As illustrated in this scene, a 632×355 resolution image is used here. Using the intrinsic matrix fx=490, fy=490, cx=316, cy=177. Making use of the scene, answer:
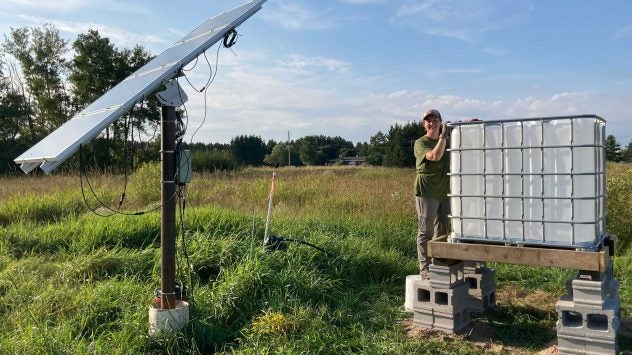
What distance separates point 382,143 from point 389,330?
179 feet

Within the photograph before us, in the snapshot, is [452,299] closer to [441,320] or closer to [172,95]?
[441,320]

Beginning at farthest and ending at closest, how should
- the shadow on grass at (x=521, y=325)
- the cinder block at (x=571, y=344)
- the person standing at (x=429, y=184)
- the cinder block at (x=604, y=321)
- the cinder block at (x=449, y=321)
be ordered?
the person standing at (x=429, y=184) → the cinder block at (x=449, y=321) → the shadow on grass at (x=521, y=325) → the cinder block at (x=571, y=344) → the cinder block at (x=604, y=321)

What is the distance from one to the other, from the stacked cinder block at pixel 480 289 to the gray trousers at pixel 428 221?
1.49 feet

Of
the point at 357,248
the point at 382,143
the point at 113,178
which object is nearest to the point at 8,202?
the point at 113,178

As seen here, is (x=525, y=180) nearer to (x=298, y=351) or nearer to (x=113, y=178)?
(x=298, y=351)

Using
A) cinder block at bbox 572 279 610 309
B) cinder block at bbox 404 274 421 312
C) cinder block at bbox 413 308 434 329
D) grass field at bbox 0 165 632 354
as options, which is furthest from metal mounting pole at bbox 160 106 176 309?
cinder block at bbox 572 279 610 309

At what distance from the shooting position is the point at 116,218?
24.7 ft

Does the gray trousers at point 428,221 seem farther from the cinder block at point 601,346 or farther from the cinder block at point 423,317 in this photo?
the cinder block at point 601,346

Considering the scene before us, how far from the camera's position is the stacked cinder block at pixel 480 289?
521 cm

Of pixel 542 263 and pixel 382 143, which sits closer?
pixel 542 263

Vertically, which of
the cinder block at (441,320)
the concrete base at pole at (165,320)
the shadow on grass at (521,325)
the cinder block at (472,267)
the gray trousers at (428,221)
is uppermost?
the gray trousers at (428,221)

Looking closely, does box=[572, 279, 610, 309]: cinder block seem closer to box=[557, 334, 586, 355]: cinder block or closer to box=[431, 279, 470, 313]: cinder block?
box=[557, 334, 586, 355]: cinder block

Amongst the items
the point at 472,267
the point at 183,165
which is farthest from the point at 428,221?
the point at 183,165

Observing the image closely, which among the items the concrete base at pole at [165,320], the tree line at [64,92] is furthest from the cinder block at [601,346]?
the tree line at [64,92]
